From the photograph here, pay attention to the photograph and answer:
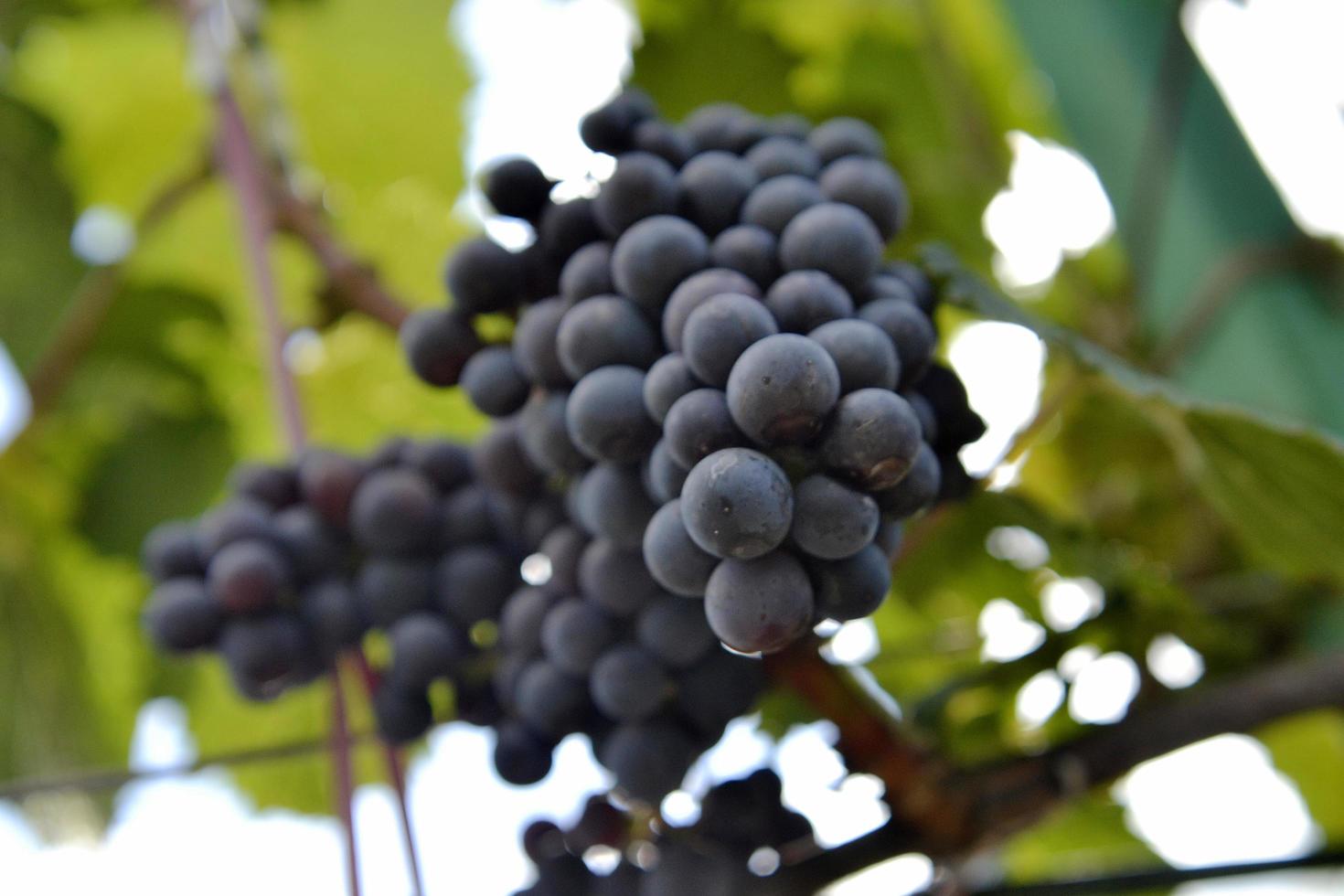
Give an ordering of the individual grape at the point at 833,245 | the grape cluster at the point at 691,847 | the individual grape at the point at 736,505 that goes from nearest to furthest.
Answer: the individual grape at the point at 736,505 < the individual grape at the point at 833,245 < the grape cluster at the point at 691,847

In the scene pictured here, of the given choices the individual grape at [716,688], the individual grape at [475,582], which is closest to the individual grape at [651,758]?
the individual grape at [716,688]

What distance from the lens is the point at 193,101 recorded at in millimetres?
1582

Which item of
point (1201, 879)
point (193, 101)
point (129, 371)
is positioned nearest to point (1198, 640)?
point (1201, 879)

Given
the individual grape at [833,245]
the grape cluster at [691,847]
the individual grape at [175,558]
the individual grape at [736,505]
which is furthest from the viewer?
the individual grape at [175,558]

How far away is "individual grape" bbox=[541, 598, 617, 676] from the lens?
0.58 m

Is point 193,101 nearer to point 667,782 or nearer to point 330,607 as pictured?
point 330,607

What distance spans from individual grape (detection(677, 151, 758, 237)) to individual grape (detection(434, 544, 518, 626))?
0.74 feet

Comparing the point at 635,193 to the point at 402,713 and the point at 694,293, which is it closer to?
the point at 694,293

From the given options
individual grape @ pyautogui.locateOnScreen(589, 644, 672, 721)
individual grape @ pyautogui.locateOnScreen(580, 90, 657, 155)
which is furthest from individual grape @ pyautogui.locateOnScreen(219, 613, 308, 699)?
individual grape @ pyautogui.locateOnScreen(580, 90, 657, 155)

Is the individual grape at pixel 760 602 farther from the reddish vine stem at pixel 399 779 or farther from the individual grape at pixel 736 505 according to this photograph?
the reddish vine stem at pixel 399 779

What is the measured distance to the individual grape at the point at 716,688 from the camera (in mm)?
585

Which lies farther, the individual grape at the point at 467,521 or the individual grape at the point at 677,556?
the individual grape at the point at 467,521

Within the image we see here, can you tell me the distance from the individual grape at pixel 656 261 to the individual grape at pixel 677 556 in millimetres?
97

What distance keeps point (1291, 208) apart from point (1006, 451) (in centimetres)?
37
